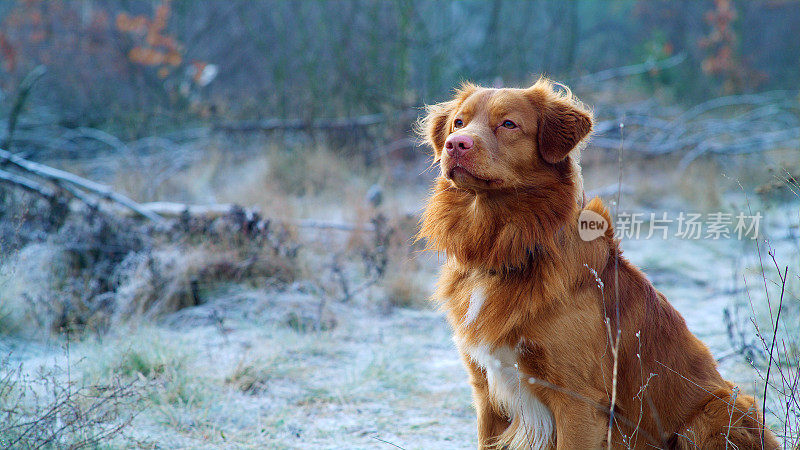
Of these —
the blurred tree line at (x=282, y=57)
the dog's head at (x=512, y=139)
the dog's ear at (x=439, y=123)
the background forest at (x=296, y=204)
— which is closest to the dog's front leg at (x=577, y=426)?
the background forest at (x=296, y=204)

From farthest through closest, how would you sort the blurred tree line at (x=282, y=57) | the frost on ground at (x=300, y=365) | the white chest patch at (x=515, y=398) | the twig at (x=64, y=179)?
the blurred tree line at (x=282, y=57) → the twig at (x=64, y=179) → the frost on ground at (x=300, y=365) → the white chest patch at (x=515, y=398)

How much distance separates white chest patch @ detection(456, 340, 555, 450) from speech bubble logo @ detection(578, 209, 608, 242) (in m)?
0.56

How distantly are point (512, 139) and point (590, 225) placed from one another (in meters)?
0.48

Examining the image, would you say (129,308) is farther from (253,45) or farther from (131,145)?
(253,45)

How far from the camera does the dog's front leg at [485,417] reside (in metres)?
2.54

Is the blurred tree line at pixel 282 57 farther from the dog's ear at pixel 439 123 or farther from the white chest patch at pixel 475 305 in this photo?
the white chest patch at pixel 475 305

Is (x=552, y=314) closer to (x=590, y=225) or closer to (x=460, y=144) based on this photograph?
(x=590, y=225)

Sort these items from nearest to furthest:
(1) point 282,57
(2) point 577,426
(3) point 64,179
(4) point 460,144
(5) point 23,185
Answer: (2) point 577,426, (4) point 460,144, (5) point 23,185, (3) point 64,179, (1) point 282,57

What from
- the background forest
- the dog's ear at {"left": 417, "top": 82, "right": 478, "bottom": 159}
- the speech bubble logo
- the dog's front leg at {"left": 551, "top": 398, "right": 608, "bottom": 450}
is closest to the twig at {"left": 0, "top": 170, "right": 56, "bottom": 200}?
the background forest

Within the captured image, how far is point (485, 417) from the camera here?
8.45 feet

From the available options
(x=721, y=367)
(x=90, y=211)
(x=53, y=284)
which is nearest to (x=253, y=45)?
(x=90, y=211)

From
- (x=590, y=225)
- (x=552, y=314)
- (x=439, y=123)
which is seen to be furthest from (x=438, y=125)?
(x=552, y=314)

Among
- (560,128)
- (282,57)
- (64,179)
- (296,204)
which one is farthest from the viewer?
(282,57)

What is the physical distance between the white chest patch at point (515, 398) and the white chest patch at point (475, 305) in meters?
0.11
